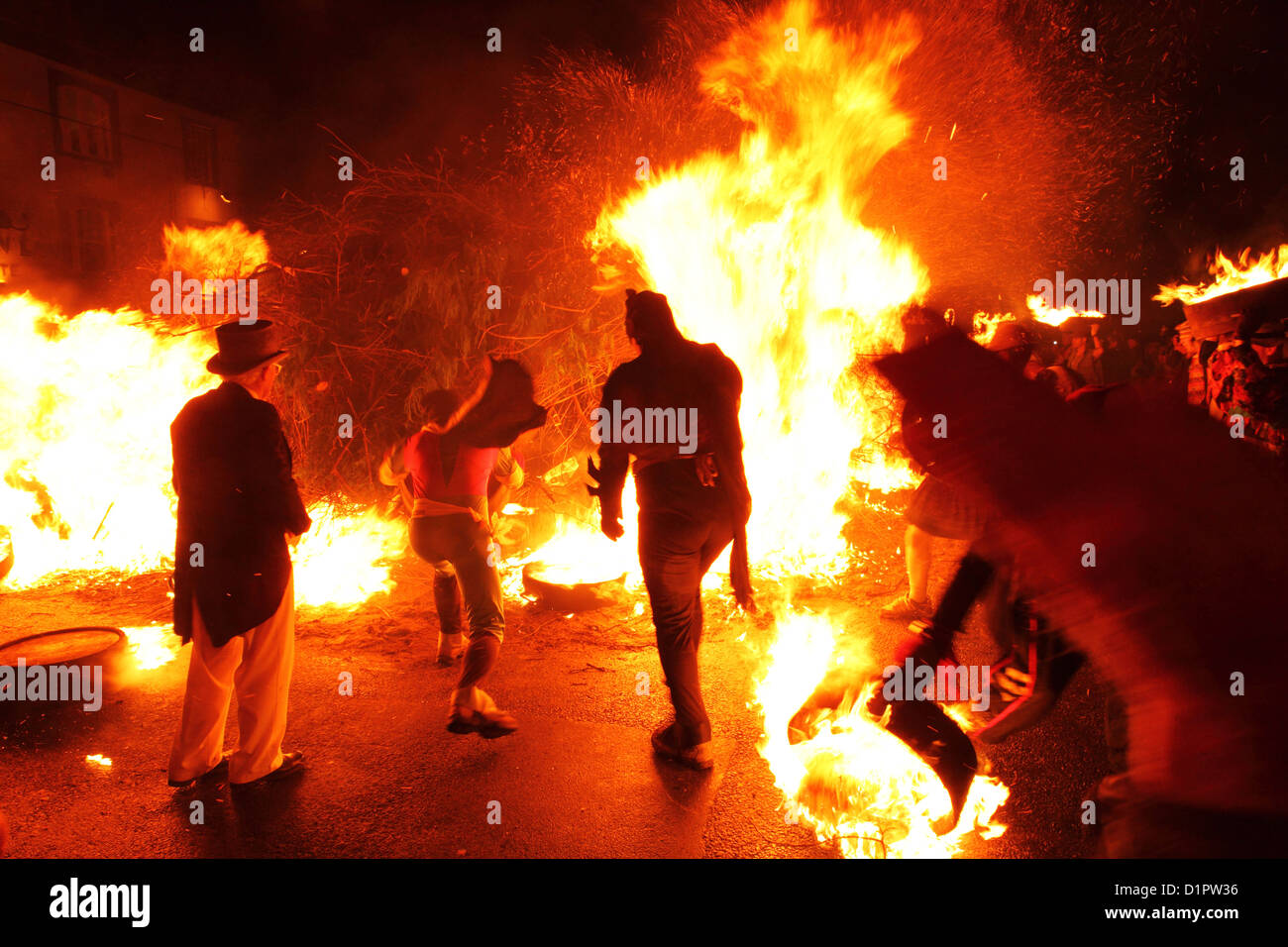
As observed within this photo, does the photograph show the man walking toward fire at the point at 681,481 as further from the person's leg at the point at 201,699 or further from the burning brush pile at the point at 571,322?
the burning brush pile at the point at 571,322

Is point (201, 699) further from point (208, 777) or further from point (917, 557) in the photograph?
point (917, 557)

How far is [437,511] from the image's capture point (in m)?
4.91

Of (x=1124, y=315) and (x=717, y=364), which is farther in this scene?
(x=1124, y=315)

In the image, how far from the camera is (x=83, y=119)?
2234 centimetres

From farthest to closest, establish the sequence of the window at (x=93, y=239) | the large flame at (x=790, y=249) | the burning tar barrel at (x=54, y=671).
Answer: the window at (x=93, y=239) → the large flame at (x=790, y=249) → the burning tar barrel at (x=54, y=671)

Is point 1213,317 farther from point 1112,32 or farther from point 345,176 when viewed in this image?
point 345,176

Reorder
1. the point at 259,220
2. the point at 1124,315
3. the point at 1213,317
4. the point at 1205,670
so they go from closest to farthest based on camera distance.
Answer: the point at 1205,670 → the point at 1213,317 → the point at 259,220 → the point at 1124,315

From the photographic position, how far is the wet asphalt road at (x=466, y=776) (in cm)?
356

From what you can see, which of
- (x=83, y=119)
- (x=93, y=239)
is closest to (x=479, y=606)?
(x=93, y=239)

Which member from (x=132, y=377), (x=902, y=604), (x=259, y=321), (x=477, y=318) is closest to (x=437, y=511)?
(x=259, y=321)

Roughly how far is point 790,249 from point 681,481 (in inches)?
177

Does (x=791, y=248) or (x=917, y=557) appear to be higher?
(x=791, y=248)

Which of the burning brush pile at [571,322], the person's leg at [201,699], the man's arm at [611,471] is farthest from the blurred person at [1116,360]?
the person's leg at [201,699]

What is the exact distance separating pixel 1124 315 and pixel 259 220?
62.0 feet
